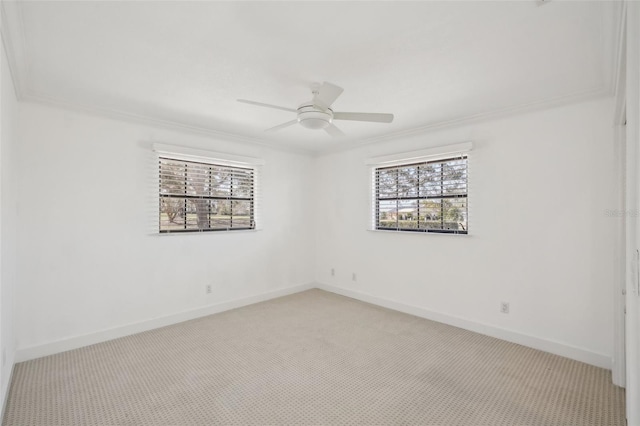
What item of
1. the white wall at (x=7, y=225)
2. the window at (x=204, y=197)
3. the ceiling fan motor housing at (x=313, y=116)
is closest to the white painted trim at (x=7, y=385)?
the white wall at (x=7, y=225)

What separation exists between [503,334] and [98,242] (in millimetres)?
4321

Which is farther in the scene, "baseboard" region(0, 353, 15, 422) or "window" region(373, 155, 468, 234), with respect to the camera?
"window" region(373, 155, 468, 234)

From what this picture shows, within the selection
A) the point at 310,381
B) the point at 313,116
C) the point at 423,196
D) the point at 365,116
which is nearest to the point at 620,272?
the point at 423,196

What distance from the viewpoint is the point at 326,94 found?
86.5 inches

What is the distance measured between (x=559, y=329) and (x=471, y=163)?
1831mm

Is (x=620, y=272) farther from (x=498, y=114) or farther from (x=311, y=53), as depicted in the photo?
(x=311, y=53)

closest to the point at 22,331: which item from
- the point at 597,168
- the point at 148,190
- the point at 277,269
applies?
the point at 148,190

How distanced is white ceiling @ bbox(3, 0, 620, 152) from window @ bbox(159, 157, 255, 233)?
89 centimetres

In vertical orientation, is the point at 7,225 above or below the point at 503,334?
above

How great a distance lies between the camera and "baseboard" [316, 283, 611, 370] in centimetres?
270

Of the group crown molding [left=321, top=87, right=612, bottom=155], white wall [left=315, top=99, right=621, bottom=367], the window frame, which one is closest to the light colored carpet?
white wall [left=315, top=99, right=621, bottom=367]

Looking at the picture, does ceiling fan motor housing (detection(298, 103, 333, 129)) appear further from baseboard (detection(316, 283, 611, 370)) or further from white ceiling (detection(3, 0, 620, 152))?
baseboard (detection(316, 283, 611, 370))

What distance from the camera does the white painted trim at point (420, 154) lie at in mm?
3500

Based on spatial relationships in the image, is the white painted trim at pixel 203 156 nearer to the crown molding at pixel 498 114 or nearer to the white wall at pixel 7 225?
the white wall at pixel 7 225
